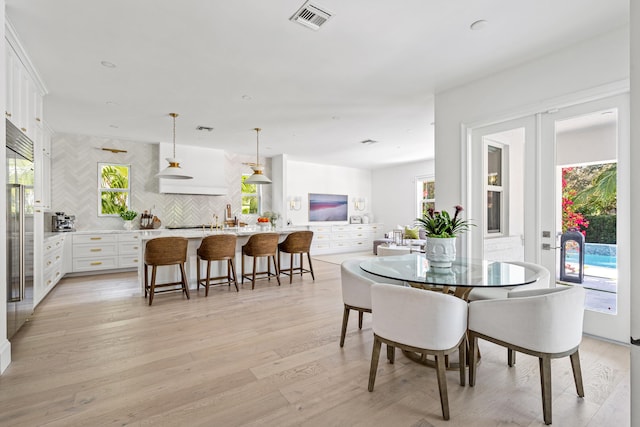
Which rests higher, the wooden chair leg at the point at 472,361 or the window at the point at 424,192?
the window at the point at 424,192

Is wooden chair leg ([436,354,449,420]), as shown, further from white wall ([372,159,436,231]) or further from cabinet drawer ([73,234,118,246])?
white wall ([372,159,436,231])

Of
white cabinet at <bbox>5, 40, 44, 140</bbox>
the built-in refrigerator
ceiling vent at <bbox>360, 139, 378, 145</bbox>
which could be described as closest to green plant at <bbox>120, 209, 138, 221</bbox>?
white cabinet at <bbox>5, 40, 44, 140</bbox>

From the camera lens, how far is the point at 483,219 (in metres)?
3.79

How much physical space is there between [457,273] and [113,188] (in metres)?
6.53

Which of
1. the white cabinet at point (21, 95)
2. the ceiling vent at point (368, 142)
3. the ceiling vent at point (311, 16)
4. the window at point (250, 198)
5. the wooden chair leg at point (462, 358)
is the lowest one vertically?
the wooden chair leg at point (462, 358)

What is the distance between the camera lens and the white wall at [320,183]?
9.08 m

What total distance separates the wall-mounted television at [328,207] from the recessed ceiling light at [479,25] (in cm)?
687

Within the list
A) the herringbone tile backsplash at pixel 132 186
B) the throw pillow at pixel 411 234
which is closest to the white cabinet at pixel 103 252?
the herringbone tile backsplash at pixel 132 186

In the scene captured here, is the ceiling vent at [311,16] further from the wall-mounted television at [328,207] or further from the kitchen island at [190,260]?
the wall-mounted television at [328,207]

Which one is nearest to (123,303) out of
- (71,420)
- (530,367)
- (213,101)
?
(71,420)

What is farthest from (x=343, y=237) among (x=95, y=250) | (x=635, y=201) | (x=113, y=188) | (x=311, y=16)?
(x=635, y=201)

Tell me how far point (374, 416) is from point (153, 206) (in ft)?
20.7

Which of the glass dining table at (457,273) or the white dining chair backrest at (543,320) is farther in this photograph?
the glass dining table at (457,273)

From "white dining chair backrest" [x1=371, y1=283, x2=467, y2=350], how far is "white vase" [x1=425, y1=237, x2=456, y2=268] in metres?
0.67
